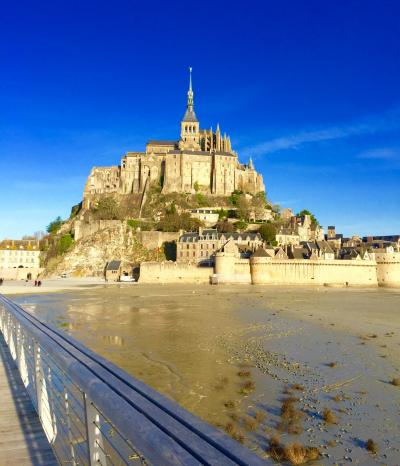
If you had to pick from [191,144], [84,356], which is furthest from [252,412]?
[191,144]

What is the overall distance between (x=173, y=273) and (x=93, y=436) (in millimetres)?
56971

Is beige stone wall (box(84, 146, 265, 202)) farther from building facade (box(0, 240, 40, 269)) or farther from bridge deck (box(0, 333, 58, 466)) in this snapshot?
bridge deck (box(0, 333, 58, 466))

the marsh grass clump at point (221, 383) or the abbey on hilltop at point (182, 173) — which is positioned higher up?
the abbey on hilltop at point (182, 173)

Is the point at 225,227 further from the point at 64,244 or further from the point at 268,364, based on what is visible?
the point at 268,364

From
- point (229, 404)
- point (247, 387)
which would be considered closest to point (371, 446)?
point (229, 404)

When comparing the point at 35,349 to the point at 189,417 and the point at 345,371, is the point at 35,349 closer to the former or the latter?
the point at 189,417

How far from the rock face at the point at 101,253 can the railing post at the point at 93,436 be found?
65.2 metres

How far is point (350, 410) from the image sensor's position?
32.1 ft

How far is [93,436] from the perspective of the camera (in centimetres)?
272

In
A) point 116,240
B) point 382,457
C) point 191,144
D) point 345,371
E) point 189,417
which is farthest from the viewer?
point 191,144

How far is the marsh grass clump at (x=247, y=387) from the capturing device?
11.0m

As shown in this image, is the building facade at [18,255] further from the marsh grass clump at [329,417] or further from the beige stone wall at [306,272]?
the marsh grass clump at [329,417]

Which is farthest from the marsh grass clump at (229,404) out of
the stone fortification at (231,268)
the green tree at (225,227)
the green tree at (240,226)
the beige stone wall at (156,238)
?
the green tree at (240,226)

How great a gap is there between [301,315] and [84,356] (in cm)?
2606
